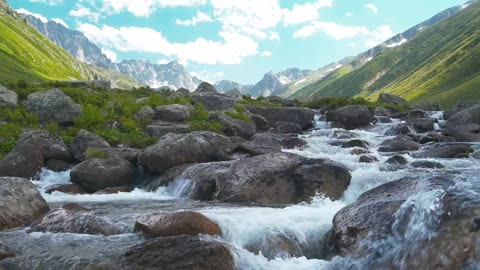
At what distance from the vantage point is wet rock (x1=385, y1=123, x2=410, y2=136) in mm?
45125

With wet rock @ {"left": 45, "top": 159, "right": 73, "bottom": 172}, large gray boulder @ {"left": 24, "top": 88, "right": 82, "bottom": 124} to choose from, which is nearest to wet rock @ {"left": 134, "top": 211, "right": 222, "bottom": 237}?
wet rock @ {"left": 45, "top": 159, "right": 73, "bottom": 172}

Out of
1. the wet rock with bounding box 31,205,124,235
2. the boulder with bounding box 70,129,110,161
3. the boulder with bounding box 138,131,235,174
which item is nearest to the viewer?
the wet rock with bounding box 31,205,124,235

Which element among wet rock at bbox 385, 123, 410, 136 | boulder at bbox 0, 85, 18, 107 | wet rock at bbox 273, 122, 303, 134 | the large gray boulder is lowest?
wet rock at bbox 385, 123, 410, 136

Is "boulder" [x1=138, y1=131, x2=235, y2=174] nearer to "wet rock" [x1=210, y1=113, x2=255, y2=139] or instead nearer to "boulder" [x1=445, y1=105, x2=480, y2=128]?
"wet rock" [x1=210, y1=113, x2=255, y2=139]

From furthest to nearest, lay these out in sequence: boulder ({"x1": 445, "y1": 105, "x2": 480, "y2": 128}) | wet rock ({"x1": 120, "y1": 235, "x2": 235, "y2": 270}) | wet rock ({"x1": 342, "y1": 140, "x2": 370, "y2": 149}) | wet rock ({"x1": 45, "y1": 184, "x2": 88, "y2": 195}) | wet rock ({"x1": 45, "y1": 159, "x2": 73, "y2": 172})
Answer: boulder ({"x1": 445, "y1": 105, "x2": 480, "y2": 128}) < wet rock ({"x1": 342, "y1": 140, "x2": 370, "y2": 149}) < wet rock ({"x1": 45, "y1": 159, "x2": 73, "y2": 172}) < wet rock ({"x1": 45, "y1": 184, "x2": 88, "y2": 195}) < wet rock ({"x1": 120, "y1": 235, "x2": 235, "y2": 270})

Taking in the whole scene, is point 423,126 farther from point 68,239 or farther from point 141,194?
point 68,239

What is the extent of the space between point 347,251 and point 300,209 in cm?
542

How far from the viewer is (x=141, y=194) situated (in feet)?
75.3

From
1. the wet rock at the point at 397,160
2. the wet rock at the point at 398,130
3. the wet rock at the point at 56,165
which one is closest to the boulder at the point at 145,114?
the wet rock at the point at 56,165

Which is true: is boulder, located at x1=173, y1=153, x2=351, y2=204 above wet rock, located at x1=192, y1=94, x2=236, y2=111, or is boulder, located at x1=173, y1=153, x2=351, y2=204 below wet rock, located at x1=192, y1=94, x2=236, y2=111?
below

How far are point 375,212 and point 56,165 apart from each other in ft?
66.1

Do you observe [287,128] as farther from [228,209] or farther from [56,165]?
[228,209]

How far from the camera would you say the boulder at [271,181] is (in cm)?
1961

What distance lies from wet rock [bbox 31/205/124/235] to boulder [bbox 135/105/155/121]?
70.2 ft
